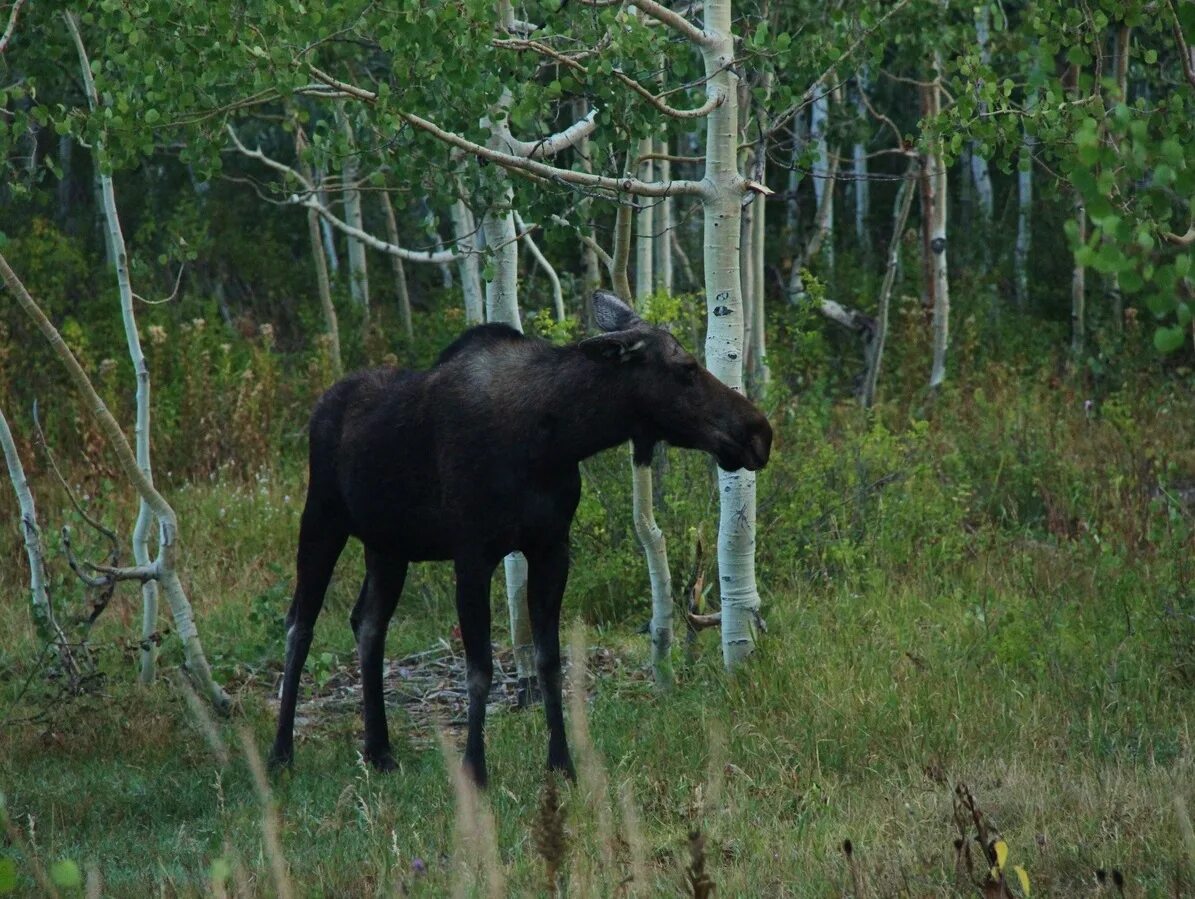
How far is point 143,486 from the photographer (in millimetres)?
7973

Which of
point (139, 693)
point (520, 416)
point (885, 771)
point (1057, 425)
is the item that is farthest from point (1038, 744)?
point (1057, 425)

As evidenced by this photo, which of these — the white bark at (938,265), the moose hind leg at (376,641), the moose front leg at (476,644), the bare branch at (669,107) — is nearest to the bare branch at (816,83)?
the bare branch at (669,107)

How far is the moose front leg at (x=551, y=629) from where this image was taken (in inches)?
283

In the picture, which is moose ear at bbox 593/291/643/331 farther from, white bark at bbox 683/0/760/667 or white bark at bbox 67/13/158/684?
white bark at bbox 67/13/158/684

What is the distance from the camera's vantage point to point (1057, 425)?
12.9 meters

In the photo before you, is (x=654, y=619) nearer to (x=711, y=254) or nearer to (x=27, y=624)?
(x=711, y=254)

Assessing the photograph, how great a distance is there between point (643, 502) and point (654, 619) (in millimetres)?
724

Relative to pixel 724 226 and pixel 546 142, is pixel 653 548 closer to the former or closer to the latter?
pixel 724 226

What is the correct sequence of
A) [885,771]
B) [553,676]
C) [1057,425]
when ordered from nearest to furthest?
[885,771], [553,676], [1057,425]

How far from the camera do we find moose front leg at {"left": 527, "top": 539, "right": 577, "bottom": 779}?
7.19 m

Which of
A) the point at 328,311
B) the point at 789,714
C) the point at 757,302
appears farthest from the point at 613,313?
the point at 328,311

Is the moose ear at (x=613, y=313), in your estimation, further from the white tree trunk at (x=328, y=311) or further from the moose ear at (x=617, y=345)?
the white tree trunk at (x=328, y=311)

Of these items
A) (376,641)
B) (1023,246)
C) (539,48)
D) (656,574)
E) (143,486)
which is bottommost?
(1023,246)

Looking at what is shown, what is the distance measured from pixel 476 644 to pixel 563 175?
2.15 metres
